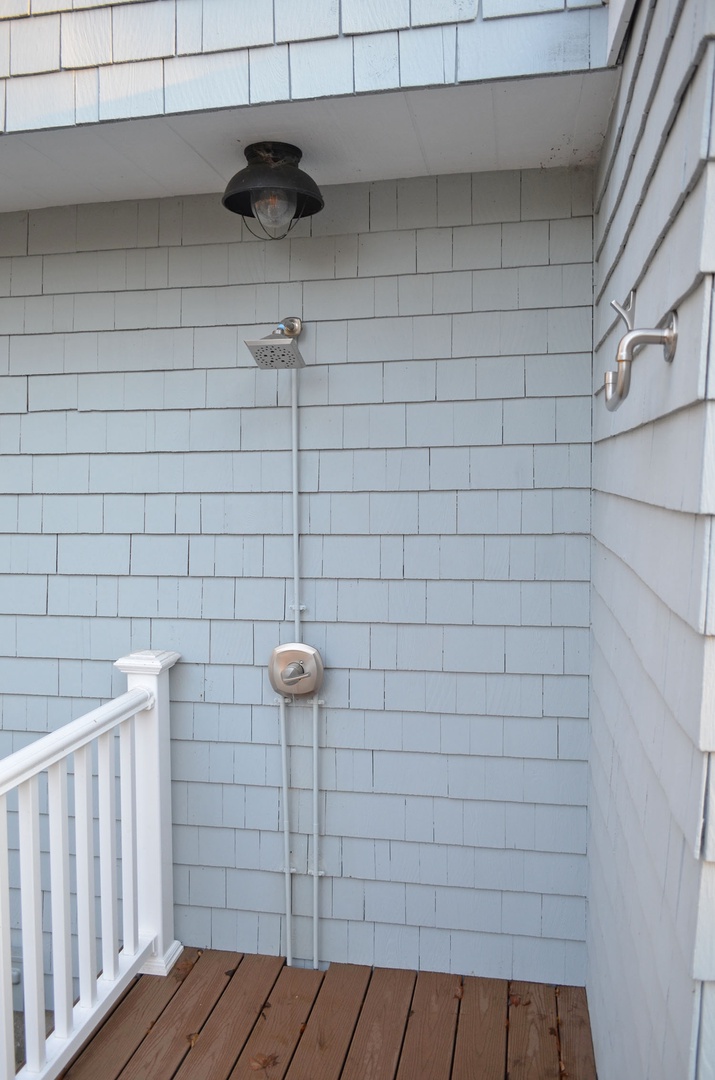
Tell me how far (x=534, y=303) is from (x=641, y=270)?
3.79ft

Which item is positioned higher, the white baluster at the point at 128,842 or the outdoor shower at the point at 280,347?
the outdoor shower at the point at 280,347

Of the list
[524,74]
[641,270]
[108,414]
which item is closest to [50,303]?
[108,414]

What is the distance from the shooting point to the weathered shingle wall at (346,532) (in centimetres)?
280

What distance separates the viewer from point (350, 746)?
296 cm

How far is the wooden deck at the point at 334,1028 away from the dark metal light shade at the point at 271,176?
2.45 meters

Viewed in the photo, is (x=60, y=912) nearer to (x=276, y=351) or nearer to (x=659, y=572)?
(x=276, y=351)

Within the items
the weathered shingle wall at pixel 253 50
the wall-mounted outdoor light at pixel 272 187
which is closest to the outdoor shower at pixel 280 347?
the wall-mounted outdoor light at pixel 272 187

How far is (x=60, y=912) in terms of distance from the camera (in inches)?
95.8

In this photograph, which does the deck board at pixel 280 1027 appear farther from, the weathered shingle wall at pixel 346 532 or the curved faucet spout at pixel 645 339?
the curved faucet spout at pixel 645 339

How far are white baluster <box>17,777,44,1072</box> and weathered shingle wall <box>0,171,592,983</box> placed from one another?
83 centimetres

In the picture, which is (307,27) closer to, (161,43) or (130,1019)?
(161,43)

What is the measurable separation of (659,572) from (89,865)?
77.9 inches

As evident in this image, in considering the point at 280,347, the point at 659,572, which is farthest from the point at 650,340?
the point at 280,347

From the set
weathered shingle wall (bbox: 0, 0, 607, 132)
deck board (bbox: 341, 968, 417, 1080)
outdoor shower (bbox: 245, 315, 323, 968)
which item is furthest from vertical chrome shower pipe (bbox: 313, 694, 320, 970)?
weathered shingle wall (bbox: 0, 0, 607, 132)
